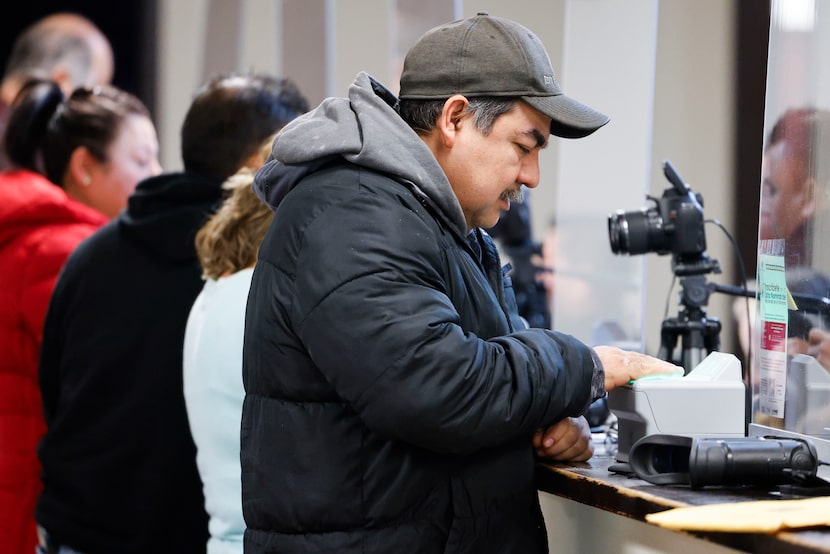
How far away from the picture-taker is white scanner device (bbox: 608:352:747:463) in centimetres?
157

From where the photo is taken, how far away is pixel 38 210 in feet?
9.16

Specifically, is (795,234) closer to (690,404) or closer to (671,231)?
(690,404)

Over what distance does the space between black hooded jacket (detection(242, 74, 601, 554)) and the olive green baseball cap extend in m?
0.10

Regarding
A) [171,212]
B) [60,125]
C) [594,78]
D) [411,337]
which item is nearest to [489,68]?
[411,337]

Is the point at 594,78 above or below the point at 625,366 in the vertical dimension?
above

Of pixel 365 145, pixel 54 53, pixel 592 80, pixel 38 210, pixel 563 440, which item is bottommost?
pixel 563 440

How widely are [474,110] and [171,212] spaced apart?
1007 mm

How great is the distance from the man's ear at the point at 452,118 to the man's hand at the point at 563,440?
0.46m

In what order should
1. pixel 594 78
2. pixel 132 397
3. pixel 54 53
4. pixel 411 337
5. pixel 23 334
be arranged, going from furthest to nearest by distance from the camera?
pixel 54 53
pixel 594 78
pixel 23 334
pixel 132 397
pixel 411 337

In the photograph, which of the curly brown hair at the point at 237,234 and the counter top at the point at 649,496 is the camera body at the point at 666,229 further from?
the curly brown hair at the point at 237,234

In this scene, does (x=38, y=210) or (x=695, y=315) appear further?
(x=38, y=210)

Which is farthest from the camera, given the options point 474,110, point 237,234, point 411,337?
point 237,234

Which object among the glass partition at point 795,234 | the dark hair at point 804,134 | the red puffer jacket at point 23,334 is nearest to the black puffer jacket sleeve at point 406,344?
the glass partition at point 795,234

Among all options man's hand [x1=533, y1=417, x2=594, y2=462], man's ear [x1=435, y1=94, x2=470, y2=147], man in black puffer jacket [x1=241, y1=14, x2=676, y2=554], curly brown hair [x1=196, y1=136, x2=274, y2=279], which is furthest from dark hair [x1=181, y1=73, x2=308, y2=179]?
man's hand [x1=533, y1=417, x2=594, y2=462]
